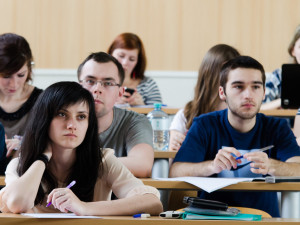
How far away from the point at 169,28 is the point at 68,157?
3.34 m

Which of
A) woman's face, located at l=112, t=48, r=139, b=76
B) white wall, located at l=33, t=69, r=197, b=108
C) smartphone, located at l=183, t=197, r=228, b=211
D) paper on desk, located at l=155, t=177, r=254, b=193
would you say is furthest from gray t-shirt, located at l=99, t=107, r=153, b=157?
white wall, located at l=33, t=69, r=197, b=108

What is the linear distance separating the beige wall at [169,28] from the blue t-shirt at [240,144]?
2.69 meters

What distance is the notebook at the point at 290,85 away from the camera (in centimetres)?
333

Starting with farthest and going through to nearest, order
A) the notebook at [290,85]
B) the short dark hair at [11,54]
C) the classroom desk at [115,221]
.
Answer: the notebook at [290,85], the short dark hair at [11,54], the classroom desk at [115,221]

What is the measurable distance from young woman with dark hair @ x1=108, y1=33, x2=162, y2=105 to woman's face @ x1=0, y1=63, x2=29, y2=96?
1.33 meters

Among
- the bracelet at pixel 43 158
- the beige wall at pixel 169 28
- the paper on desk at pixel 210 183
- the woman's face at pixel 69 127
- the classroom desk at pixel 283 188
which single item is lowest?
the classroom desk at pixel 283 188

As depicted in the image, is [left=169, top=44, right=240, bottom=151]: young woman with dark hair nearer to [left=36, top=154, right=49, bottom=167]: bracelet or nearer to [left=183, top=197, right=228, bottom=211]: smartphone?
[left=36, top=154, right=49, bottom=167]: bracelet

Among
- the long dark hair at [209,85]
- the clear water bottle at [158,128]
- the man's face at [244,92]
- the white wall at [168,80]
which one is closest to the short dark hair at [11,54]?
the clear water bottle at [158,128]

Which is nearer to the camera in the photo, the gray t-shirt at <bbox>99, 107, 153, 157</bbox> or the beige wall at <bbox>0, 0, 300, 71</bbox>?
the gray t-shirt at <bbox>99, 107, 153, 157</bbox>

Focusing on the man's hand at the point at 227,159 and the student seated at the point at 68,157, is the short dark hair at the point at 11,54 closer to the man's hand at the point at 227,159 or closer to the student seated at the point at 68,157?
the student seated at the point at 68,157

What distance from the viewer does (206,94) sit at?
324 centimetres

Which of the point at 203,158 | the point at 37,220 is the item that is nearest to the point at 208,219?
the point at 37,220

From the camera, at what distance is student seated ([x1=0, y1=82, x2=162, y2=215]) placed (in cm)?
202

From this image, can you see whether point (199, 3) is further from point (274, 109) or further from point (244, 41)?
point (274, 109)
